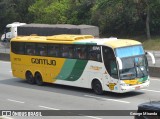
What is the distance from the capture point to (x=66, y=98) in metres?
22.8

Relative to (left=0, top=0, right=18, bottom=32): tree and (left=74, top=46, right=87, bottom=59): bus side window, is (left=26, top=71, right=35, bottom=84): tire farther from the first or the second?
(left=0, top=0, right=18, bottom=32): tree

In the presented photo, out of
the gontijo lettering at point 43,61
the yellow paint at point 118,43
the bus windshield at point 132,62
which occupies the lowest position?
the gontijo lettering at point 43,61

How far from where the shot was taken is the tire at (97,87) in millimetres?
23031

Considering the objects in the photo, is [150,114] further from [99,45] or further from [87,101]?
[99,45]

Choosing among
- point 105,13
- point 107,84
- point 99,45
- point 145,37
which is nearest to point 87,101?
point 107,84

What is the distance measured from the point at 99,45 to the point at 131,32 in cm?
3579

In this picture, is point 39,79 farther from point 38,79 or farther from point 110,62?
point 110,62

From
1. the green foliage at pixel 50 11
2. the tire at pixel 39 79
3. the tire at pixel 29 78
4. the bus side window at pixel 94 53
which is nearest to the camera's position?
the bus side window at pixel 94 53

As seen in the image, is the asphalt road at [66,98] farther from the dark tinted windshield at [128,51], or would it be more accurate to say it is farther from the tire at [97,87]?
the dark tinted windshield at [128,51]

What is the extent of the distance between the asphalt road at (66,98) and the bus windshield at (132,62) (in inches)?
42.3

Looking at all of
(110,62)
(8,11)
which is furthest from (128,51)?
(8,11)

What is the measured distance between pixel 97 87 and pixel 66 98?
1.68 metres

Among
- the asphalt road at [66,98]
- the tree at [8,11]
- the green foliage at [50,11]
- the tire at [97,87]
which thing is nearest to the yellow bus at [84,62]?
the tire at [97,87]

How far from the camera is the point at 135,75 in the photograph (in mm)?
22172
